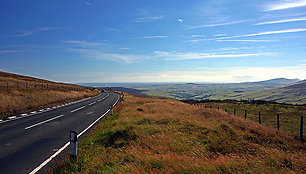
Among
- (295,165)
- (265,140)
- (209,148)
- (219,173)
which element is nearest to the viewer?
(219,173)

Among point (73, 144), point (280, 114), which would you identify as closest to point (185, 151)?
point (73, 144)

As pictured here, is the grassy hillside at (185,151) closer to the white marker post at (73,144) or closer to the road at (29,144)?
the white marker post at (73,144)

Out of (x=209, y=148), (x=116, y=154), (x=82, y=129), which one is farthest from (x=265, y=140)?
(x=82, y=129)

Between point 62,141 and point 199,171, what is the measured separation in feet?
22.4

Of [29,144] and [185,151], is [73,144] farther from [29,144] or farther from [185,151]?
[185,151]

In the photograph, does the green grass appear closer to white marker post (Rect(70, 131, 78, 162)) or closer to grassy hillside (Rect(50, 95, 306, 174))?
grassy hillside (Rect(50, 95, 306, 174))

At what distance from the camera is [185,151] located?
6.41 metres

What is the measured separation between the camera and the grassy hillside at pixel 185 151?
470 centimetres

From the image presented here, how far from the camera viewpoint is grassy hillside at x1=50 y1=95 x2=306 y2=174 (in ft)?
15.4

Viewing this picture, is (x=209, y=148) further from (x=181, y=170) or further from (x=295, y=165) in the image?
(x=181, y=170)

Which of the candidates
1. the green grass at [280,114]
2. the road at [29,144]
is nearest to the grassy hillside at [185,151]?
the road at [29,144]

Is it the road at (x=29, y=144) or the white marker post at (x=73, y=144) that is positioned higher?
the white marker post at (x=73, y=144)

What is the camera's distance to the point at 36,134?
895cm

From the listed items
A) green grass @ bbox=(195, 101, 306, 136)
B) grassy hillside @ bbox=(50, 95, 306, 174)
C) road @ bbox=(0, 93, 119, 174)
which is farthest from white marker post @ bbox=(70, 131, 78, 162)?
green grass @ bbox=(195, 101, 306, 136)
